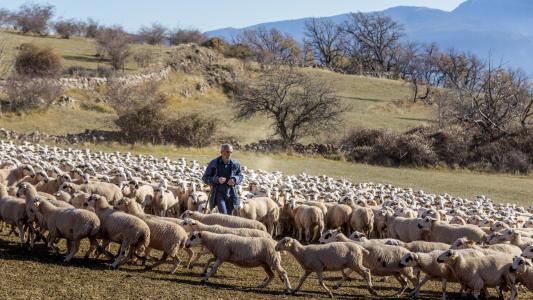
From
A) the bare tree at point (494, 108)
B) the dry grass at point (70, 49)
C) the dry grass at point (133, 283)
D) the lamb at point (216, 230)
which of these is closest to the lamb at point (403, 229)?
the dry grass at point (133, 283)

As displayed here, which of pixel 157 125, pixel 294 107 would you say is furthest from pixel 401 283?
pixel 294 107

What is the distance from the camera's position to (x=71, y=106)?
47.1 metres

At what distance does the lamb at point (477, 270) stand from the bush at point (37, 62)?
44374 mm

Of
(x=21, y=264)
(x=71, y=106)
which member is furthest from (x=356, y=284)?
(x=71, y=106)

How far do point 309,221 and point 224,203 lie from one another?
3190 millimetres

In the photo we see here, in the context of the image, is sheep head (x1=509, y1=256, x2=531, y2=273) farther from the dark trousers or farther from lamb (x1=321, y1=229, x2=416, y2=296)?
the dark trousers

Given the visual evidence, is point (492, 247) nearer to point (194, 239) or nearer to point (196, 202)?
point (194, 239)

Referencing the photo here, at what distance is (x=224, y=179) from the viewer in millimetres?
14875

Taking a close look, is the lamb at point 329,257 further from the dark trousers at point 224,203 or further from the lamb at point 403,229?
the lamb at point 403,229

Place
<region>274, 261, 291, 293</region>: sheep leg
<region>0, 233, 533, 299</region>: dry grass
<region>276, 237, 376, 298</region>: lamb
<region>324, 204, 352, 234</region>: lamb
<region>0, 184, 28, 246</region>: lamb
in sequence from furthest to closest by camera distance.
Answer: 1. <region>324, 204, 352, 234</region>: lamb
2. <region>0, 184, 28, 246</region>: lamb
3. <region>276, 237, 376, 298</region>: lamb
4. <region>274, 261, 291, 293</region>: sheep leg
5. <region>0, 233, 533, 299</region>: dry grass

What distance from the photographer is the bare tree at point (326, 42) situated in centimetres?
9800

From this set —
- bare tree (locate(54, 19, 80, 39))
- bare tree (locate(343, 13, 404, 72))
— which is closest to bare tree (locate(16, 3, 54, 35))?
bare tree (locate(54, 19, 80, 39))

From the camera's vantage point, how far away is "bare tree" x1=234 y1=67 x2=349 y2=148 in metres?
45.3

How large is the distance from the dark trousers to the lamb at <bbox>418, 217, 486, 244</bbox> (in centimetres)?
398
